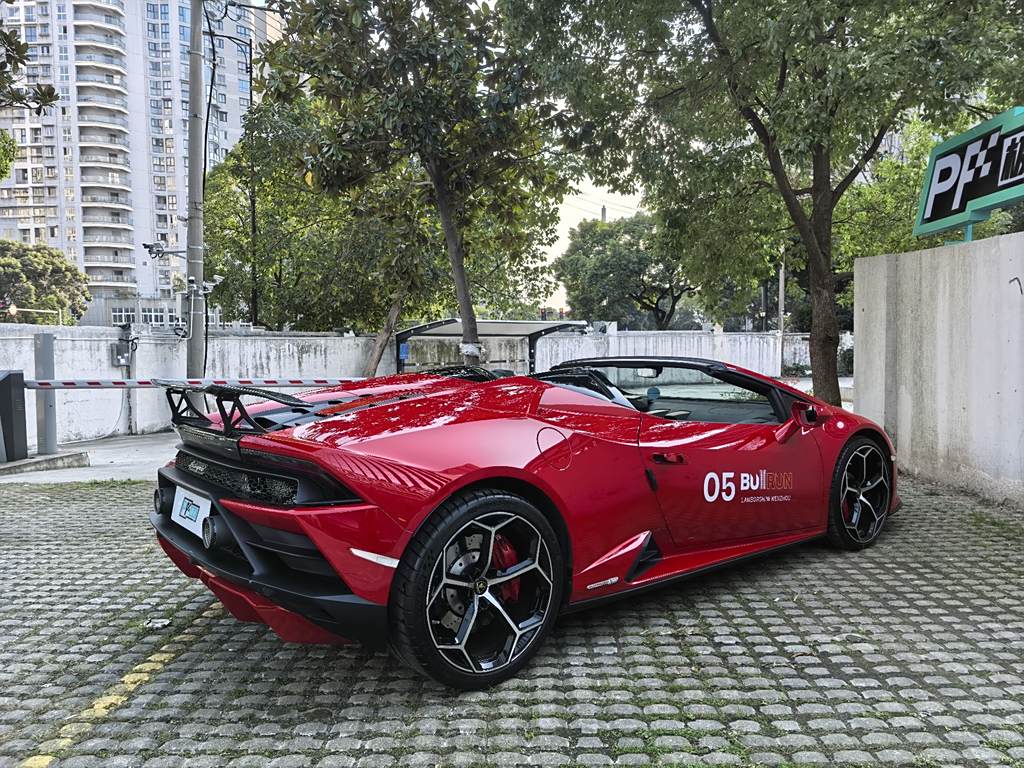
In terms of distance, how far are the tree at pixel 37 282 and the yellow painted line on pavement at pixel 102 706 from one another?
56.4 metres

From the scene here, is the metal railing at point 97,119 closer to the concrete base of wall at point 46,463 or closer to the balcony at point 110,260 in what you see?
the balcony at point 110,260

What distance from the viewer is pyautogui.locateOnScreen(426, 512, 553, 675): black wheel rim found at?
2.67 m

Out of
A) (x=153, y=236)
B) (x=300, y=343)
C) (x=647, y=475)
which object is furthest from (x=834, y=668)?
(x=153, y=236)

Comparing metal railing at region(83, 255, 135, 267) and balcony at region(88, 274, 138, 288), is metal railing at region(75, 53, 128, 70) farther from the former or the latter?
balcony at region(88, 274, 138, 288)

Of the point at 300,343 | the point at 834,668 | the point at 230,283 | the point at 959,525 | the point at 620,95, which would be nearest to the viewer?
the point at 834,668

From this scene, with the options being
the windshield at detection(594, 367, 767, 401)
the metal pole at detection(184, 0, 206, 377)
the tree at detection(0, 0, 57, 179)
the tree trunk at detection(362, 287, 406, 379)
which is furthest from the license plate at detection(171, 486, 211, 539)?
the tree trunk at detection(362, 287, 406, 379)

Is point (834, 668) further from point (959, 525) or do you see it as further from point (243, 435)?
point (959, 525)

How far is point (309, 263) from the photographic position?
18438 mm

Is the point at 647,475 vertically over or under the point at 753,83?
under

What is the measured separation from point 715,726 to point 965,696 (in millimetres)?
982

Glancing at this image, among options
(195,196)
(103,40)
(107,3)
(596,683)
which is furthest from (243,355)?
(107,3)

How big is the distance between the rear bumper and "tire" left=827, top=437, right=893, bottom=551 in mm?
2987

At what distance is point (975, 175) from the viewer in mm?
6602

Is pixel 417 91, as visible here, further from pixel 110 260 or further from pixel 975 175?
pixel 110 260
